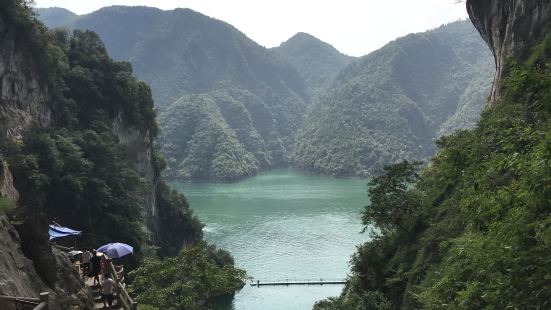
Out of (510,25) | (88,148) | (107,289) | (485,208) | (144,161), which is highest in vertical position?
(510,25)

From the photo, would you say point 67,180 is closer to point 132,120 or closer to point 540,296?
point 132,120

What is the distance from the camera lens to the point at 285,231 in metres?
106

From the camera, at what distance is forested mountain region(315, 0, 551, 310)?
28.5ft

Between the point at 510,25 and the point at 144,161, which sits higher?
the point at 510,25

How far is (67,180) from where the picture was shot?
51375mm

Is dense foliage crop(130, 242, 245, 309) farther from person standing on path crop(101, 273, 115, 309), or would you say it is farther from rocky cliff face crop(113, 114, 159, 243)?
rocky cliff face crop(113, 114, 159, 243)

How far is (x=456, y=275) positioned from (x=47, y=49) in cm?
5511

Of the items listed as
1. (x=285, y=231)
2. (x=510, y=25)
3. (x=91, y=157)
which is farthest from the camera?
(x=285, y=231)

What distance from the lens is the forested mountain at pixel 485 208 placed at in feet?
28.5

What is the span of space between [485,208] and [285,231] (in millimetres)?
96345

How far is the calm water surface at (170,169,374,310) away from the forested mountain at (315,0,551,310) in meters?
31.0

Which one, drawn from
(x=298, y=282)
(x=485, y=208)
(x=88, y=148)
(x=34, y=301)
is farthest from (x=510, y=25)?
(x=298, y=282)

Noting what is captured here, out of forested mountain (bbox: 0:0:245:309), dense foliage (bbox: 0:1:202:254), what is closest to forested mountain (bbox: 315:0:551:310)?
forested mountain (bbox: 0:0:245:309)

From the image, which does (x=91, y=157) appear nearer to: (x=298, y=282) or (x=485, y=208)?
(x=298, y=282)
